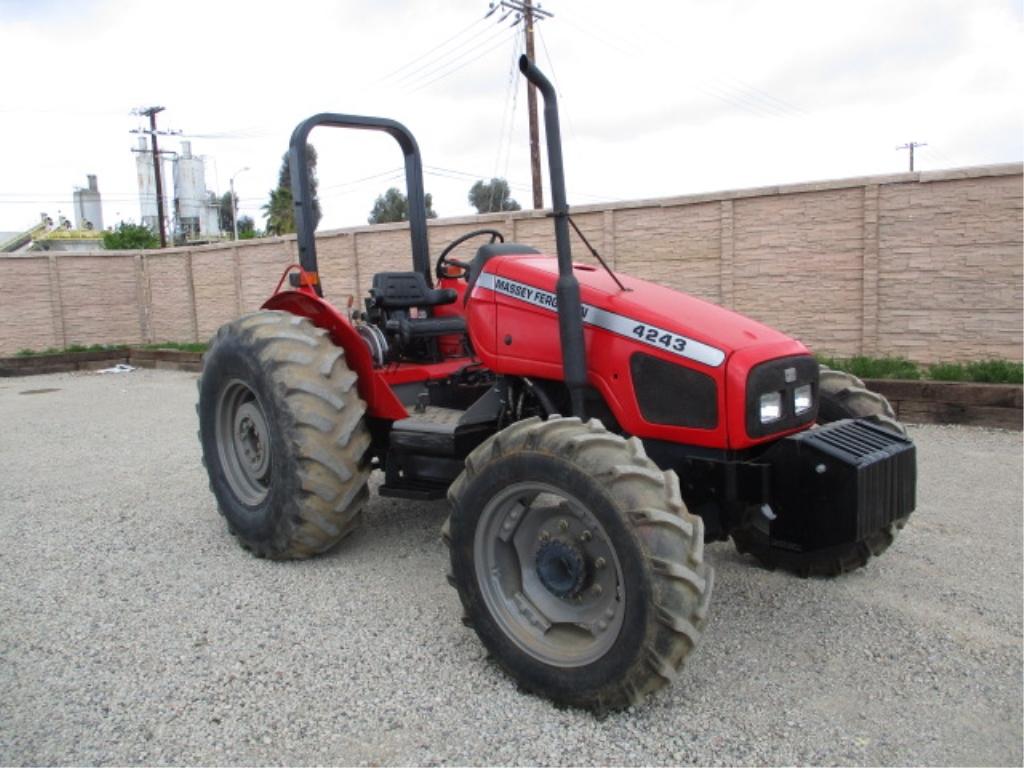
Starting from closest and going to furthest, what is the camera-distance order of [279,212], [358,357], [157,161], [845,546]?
[845,546], [358,357], [157,161], [279,212]

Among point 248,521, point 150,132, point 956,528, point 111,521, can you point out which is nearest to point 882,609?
point 956,528

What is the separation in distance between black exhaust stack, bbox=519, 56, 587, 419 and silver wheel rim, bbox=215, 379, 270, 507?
2080 mm

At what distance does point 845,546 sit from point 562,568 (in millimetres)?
1421

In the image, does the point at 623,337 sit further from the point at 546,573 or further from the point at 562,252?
the point at 546,573

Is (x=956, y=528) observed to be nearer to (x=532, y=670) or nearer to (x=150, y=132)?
(x=532, y=670)

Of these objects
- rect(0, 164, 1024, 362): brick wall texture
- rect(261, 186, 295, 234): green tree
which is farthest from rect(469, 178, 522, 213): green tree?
rect(0, 164, 1024, 362): brick wall texture

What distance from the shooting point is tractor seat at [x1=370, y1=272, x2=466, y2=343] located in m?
4.63

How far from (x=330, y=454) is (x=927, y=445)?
16.3ft

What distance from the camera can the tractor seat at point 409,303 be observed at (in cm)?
463

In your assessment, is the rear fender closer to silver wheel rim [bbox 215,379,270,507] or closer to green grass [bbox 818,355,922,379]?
silver wheel rim [bbox 215,379,270,507]

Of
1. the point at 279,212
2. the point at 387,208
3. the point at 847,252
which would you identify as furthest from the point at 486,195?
the point at 847,252

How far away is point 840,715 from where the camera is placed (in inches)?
110

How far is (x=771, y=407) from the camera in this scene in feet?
10.4

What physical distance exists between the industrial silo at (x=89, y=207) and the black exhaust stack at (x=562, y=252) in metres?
66.7
